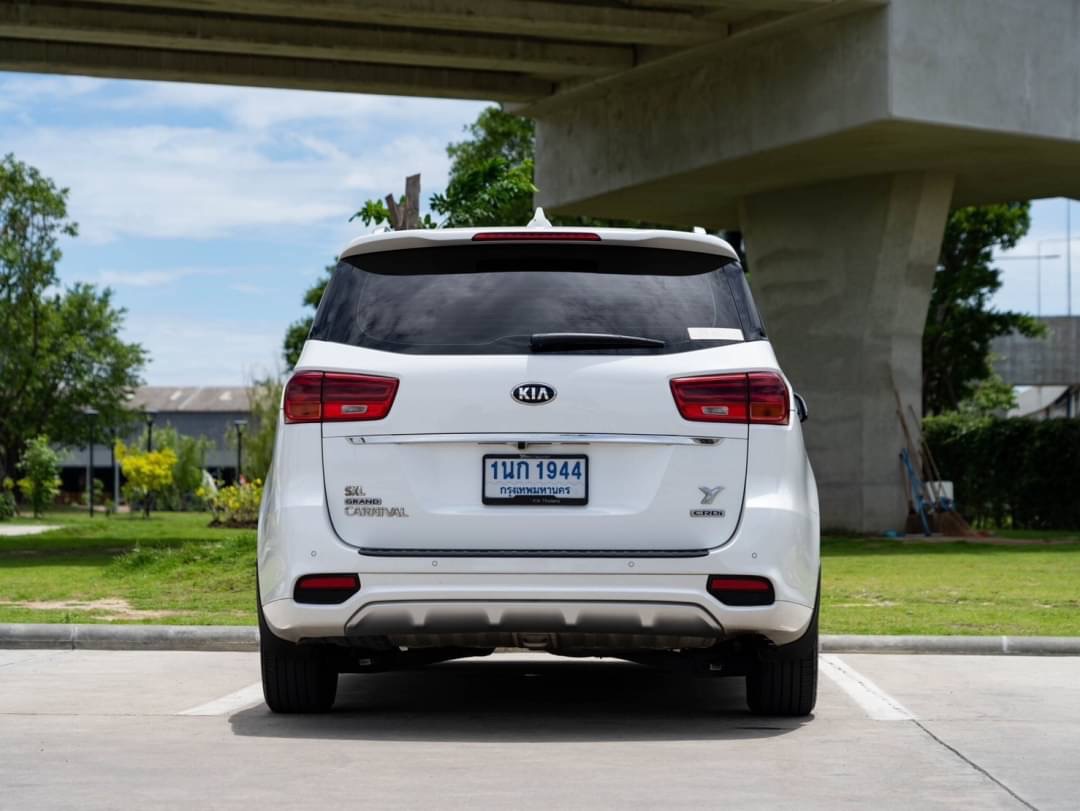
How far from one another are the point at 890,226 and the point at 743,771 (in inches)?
921

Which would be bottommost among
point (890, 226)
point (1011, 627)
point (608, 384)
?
point (1011, 627)

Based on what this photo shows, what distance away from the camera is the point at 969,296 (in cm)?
4944

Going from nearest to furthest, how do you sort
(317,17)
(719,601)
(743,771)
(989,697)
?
(743,771), (719,601), (989,697), (317,17)

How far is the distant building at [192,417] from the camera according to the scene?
341 feet

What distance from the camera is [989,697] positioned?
26.9 feet

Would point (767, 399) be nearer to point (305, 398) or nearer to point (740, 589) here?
point (740, 589)

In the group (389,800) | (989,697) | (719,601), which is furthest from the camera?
(989,697)

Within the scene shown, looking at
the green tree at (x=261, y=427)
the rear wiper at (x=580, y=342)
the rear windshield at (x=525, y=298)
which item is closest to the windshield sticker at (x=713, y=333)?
the rear windshield at (x=525, y=298)

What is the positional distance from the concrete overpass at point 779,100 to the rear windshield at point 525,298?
17.6 m

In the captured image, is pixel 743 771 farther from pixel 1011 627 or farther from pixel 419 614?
pixel 1011 627

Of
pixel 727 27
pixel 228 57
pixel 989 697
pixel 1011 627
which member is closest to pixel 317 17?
pixel 228 57

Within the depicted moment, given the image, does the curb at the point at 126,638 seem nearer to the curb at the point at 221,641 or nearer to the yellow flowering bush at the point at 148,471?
the curb at the point at 221,641

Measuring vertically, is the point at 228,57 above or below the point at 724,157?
above

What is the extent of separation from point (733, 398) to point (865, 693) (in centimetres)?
237
